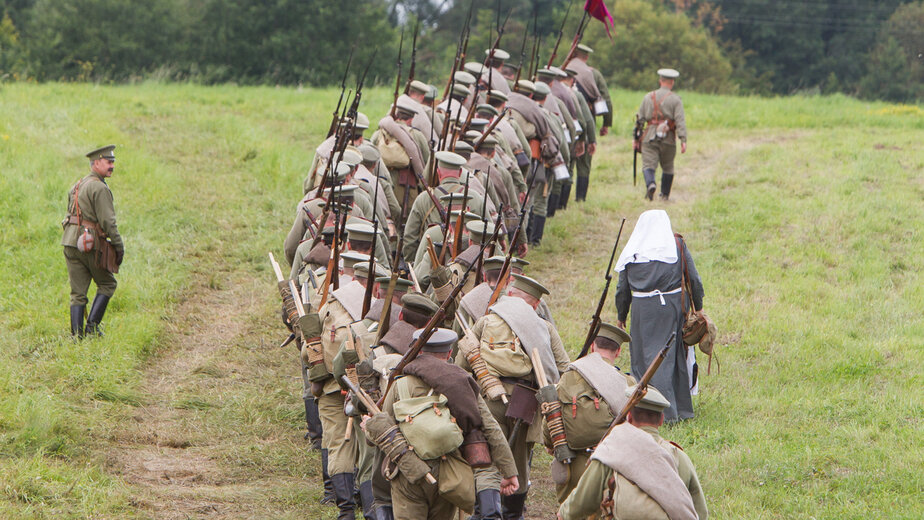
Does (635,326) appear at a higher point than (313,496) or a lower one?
higher

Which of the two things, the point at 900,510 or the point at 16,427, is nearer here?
the point at 900,510

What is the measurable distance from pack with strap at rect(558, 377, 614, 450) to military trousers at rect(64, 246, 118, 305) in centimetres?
580

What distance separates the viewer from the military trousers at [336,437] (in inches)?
296

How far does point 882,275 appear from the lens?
13.4 metres

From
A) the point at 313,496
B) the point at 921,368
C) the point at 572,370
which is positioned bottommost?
the point at 313,496

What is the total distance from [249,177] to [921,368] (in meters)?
10.5

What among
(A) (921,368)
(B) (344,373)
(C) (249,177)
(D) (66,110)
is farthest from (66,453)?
(D) (66,110)

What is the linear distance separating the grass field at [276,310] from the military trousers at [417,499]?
1.61 meters

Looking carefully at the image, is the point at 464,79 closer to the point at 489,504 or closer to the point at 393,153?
the point at 393,153

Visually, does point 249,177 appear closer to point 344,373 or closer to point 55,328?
point 55,328

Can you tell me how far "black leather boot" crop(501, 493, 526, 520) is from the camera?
7.47m

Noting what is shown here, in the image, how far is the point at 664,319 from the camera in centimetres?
908

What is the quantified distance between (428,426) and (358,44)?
A: 3791 centimetres

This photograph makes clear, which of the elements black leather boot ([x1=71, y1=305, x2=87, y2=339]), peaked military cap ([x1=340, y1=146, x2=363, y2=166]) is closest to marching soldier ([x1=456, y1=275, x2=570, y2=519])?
peaked military cap ([x1=340, y1=146, x2=363, y2=166])
